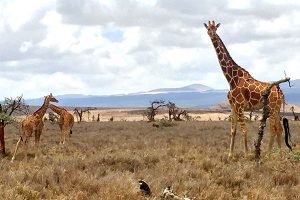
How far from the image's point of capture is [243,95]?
1386 cm

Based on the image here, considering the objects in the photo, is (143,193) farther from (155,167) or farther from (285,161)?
(285,161)

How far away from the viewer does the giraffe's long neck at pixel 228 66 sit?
→ 47.0 feet

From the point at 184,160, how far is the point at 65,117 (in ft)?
28.9

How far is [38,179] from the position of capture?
951 centimetres

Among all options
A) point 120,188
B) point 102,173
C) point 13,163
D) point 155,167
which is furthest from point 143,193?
point 13,163

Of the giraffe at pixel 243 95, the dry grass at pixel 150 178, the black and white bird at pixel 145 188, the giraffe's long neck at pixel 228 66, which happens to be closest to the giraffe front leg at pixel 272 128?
the giraffe at pixel 243 95

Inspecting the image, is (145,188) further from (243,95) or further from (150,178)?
(243,95)

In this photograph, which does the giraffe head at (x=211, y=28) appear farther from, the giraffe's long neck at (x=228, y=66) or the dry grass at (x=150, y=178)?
the dry grass at (x=150, y=178)

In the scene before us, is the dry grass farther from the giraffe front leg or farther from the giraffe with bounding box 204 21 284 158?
the giraffe with bounding box 204 21 284 158

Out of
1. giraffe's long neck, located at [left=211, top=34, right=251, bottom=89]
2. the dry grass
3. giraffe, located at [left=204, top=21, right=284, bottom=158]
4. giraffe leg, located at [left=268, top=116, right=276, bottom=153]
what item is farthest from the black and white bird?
giraffe leg, located at [left=268, top=116, right=276, bottom=153]

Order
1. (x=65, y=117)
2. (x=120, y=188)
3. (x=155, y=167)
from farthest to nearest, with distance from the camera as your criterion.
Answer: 1. (x=65, y=117)
2. (x=155, y=167)
3. (x=120, y=188)

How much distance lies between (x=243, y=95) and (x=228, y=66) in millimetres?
1245

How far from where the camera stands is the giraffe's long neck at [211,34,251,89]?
564 inches

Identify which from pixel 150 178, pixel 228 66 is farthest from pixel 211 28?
pixel 150 178
